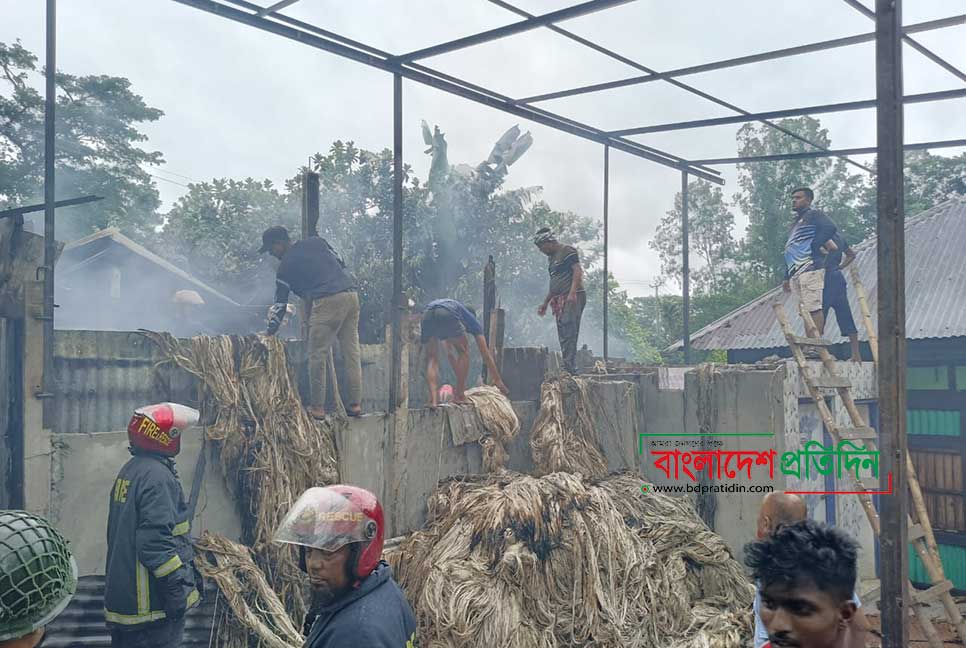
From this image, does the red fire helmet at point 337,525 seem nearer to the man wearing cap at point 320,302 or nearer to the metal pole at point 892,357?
the metal pole at point 892,357

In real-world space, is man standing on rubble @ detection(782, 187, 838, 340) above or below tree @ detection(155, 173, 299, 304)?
below

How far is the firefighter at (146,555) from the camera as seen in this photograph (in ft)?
14.6

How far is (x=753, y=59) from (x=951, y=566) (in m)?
9.12

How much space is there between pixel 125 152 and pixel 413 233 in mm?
9962

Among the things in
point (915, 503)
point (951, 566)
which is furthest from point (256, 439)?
point (951, 566)

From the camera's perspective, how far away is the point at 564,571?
6.64 m

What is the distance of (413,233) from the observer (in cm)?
2439

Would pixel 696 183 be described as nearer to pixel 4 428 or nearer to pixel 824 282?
pixel 824 282

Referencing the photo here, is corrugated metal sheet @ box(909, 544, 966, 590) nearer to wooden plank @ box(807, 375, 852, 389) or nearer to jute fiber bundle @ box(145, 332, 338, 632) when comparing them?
wooden plank @ box(807, 375, 852, 389)

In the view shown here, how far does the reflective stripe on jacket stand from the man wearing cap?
7.21 feet

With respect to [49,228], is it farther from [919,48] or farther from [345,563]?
[919,48]

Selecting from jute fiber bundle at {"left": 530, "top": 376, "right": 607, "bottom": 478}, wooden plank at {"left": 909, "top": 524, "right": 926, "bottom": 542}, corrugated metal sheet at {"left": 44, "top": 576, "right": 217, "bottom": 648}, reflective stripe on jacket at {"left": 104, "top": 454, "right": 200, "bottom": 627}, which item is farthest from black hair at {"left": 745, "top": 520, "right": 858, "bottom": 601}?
jute fiber bundle at {"left": 530, "top": 376, "right": 607, "bottom": 478}

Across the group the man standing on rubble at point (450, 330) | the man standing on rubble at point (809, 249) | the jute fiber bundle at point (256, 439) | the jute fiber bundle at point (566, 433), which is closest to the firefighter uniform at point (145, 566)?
the jute fiber bundle at point (256, 439)

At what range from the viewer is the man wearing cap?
6.79 m
